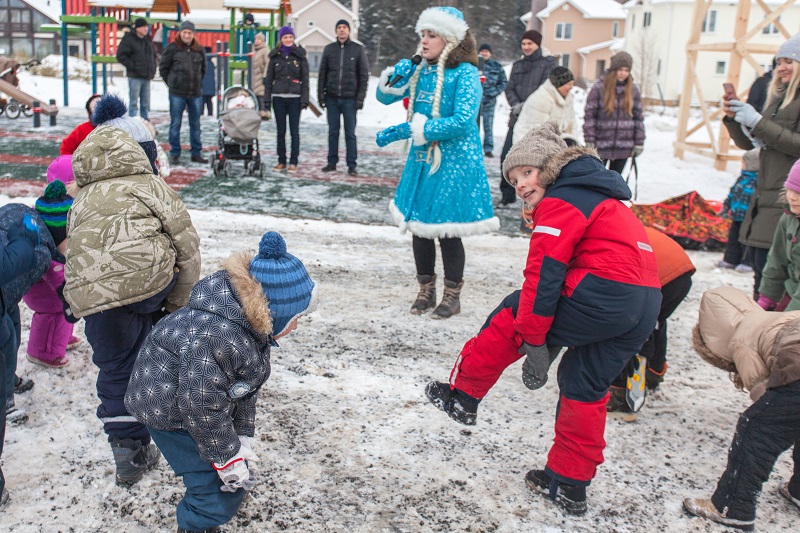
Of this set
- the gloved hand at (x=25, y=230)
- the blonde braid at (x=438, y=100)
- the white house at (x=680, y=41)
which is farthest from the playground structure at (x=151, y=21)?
the white house at (x=680, y=41)

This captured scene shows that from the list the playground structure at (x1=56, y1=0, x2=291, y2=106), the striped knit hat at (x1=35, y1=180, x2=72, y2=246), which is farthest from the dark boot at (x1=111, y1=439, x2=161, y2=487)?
the playground structure at (x1=56, y1=0, x2=291, y2=106)

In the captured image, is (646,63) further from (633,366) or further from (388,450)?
(388,450)

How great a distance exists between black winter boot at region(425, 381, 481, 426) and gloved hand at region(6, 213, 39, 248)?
1.78m

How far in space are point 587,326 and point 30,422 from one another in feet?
8.24

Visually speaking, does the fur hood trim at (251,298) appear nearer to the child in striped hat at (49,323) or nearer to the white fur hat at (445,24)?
the child in striped hat at (49,323)

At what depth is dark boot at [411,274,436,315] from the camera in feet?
16.0

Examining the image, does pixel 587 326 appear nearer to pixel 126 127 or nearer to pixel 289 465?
pixel 289 465

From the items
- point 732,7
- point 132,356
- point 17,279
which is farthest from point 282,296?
point 732,7

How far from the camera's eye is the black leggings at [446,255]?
4.71 metres

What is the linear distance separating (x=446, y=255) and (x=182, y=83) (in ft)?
21.5

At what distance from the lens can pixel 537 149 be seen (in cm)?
278

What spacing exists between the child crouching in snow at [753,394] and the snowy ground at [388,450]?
127 millimetres

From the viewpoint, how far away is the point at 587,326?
2672 millimetres

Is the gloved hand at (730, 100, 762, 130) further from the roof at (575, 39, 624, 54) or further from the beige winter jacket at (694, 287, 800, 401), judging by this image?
the roof at (575, 39, 624, 54)
